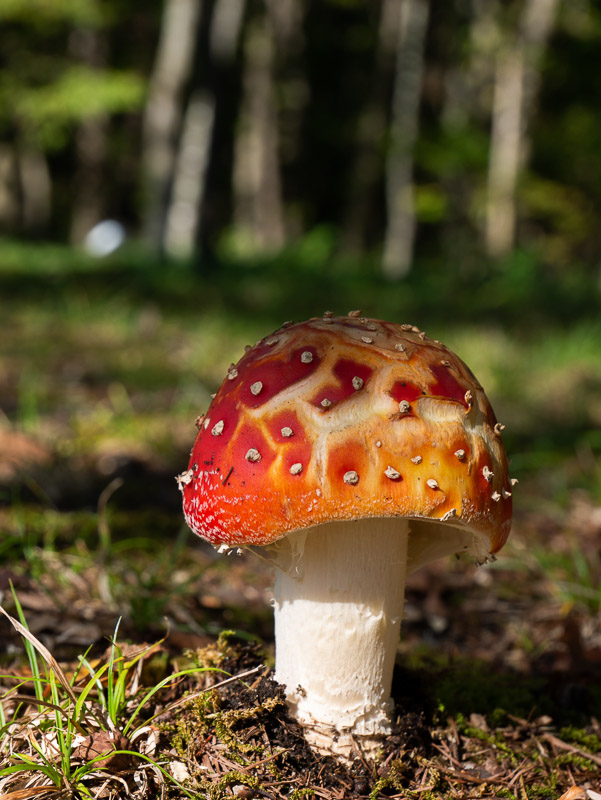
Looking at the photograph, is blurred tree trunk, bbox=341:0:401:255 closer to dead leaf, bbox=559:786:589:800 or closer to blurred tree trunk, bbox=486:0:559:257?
blurred tree trunk, bbox=486:0:559:257

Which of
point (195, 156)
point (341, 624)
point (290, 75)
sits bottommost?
point (341, 624)

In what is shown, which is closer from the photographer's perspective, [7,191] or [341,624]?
[341,624]

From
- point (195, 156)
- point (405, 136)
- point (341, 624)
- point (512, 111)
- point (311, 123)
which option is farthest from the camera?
point (311, 123)

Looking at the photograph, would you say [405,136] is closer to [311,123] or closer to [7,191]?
[311,123]

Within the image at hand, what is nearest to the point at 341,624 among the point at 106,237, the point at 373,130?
the point at 106,237

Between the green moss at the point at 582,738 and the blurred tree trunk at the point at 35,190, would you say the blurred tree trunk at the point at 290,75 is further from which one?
the green moss at the point at 582,738

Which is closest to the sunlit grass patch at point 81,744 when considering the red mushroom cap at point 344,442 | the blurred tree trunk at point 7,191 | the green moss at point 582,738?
the red mushroom cap at point 344,442

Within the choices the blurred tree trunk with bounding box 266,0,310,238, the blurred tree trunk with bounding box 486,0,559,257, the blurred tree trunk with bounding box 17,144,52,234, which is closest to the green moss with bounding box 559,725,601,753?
the blurred tree trunk with bounding box 486,0,559,257
